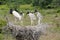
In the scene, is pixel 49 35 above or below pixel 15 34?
below

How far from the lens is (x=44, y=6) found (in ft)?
145

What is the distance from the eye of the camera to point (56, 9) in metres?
41.4

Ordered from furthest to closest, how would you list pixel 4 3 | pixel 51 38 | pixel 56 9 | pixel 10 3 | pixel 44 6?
pixel 4 3 < pixel 10 3 < pixel 44 6 < pixel 56 9 < pixel 51 38

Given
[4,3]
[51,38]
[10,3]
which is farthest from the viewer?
[4,3]

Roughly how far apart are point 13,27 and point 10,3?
39410 mm

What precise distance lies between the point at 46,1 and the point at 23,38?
32968mm

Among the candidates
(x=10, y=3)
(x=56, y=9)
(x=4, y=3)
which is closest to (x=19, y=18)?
(x=56, y=9)

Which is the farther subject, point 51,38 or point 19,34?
point 51,38

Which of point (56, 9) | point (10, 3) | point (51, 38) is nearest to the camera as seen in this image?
point (51, 38)

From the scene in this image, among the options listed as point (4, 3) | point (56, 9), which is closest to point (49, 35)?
point (56, 9)

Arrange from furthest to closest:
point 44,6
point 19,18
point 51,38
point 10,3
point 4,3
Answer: point 4,3
point 10,3
point 44,6
point 19,18
point 51,38

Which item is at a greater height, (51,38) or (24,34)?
(24,34)

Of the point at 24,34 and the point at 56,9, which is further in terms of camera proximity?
the point at 56,9

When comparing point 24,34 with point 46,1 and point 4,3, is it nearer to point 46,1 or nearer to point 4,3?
point 46,1
